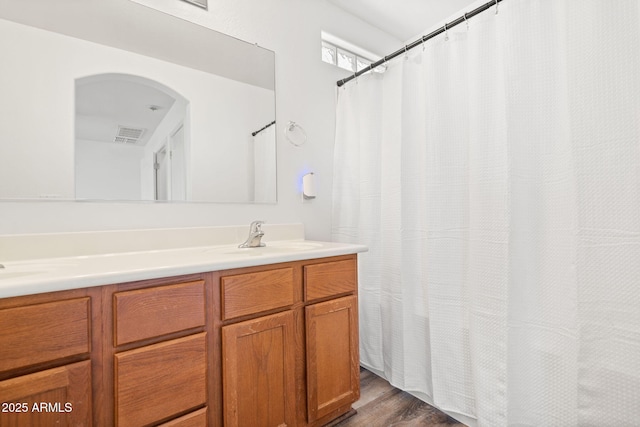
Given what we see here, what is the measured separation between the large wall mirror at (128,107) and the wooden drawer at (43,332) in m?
0.67

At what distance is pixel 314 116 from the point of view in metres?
2.07

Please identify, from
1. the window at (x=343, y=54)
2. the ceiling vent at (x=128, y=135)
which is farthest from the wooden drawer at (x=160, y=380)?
the window at (x=343, y=54)

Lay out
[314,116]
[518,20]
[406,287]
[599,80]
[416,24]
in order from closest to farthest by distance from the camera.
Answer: [599,80] < [518,20] < [406,287] < [314,116] < [416,24]

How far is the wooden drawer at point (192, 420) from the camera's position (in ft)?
3.19

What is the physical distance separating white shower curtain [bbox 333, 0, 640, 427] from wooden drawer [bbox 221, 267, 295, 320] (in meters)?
0.79

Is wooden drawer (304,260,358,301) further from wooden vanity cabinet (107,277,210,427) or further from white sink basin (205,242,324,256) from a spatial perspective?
wooden vanity cabinet (107,277,210,427)

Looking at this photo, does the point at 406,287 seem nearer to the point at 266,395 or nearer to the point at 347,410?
the point at 347,410

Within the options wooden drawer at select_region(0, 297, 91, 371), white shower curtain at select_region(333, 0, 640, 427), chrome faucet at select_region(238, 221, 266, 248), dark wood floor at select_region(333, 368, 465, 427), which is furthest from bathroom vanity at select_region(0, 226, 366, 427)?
white shower curtain at select_region(333, 0, 640, 427)

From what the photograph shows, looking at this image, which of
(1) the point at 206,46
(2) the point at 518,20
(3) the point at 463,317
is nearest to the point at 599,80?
(2) the point at 518,20

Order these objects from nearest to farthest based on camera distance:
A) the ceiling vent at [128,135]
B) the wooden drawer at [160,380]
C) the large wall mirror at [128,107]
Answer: the wooden drawer at [160,380] → the large wall mirror at [128,107] → the ceiling vent at [128,135]

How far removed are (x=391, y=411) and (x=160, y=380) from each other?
3.93ft

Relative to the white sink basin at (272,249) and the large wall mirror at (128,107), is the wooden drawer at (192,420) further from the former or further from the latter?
the large wall mirror at (128,107)

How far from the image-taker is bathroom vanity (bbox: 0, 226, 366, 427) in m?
0.79

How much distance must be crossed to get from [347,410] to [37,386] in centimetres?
128
